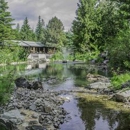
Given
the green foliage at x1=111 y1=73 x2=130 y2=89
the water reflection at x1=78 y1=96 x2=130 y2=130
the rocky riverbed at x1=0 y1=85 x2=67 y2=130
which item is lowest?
the water reflection at x1=78 y1=96 x2=130 y2=130

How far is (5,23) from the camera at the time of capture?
40.8 m

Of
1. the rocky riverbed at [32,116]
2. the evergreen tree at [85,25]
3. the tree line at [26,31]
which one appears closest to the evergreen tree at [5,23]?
the tree line at [26,31]

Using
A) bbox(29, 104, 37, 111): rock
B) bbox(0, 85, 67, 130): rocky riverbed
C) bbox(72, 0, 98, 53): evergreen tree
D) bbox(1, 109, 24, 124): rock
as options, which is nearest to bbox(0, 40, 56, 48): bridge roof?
bbox(72, 0, 98, 53): evergreen tree

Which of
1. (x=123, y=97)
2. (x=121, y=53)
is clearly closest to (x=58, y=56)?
(x=121, y=53)

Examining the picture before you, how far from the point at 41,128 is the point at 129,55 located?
8.86m

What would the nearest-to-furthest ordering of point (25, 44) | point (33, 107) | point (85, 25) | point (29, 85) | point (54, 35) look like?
point (33, 107) < point (29, 85) < point (85, 25) < point (25, 44) < point (54, 35)

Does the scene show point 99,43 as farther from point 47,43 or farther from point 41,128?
point 41,128

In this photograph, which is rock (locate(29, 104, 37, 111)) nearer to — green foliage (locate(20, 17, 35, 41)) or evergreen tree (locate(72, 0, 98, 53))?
evergreen tree (locate(72, 0, 98, 53))

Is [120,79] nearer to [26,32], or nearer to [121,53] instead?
[121,53]

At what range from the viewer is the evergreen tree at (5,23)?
3716 cm

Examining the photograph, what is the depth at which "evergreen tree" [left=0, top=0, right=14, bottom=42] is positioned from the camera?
122 ft

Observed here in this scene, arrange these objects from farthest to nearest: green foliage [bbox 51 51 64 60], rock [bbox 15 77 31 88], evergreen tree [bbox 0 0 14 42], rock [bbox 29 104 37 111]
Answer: green foliage [bbox 51 51 64 60] → evergreen tree [bbox 0 0 14 42] → rock [bbox 15 77 31 88] → rock [bbox 29 104 37 111]

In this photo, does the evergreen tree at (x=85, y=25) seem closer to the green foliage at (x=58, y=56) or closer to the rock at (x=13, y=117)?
the green foliage at (x=58, y=56)

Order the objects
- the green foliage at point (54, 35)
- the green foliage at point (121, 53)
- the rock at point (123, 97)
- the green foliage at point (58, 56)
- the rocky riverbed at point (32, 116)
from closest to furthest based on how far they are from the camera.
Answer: the rocky riverbed at point (32, 116)
the rock at point (123, 97)
the green foliage at point (121, 53)
the green foliage at point (58, 56)
the green foliage at point (54, 35)
